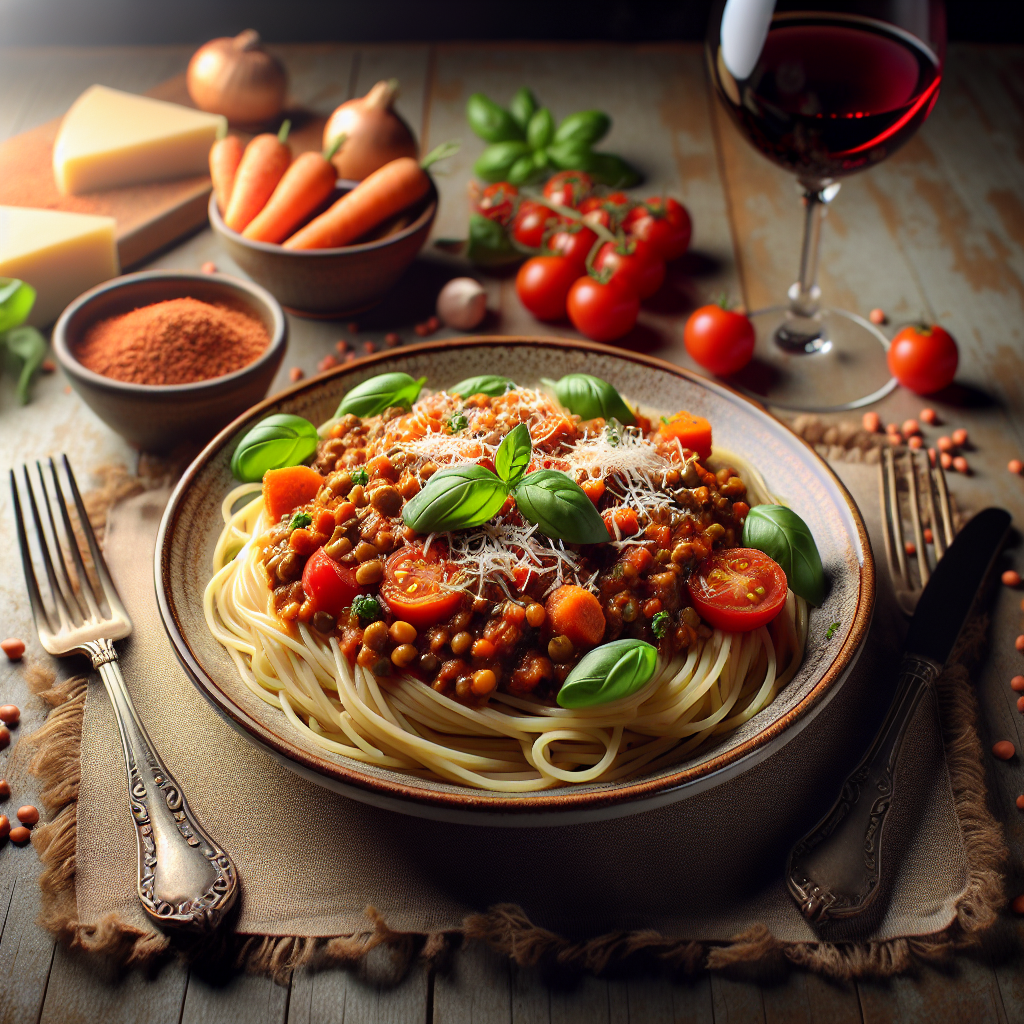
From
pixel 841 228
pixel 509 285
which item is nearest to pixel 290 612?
pixel 509 285

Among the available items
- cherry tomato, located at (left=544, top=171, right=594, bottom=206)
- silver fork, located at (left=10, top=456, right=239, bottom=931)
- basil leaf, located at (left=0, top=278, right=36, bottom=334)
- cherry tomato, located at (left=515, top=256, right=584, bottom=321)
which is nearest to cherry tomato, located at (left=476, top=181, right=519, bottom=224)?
cherry tomato, located at (left=544, top=171, right=594, bottom=206)

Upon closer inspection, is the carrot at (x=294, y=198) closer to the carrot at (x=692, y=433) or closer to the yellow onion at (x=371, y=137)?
the yellow onion at (x=371, y=137)

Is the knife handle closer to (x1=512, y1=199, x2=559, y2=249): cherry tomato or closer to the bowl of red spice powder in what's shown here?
the bowl of red spice powder

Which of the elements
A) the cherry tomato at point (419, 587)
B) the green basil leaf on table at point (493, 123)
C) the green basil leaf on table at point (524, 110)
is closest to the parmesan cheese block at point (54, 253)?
the green basil leaf on table at point (493, 123)

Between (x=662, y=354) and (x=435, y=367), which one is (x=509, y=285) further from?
(x=435, y=367)

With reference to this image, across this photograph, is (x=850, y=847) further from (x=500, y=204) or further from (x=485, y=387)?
(x=500, y=204)

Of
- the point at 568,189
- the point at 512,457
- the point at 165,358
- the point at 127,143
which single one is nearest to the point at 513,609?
the point at 512,457
